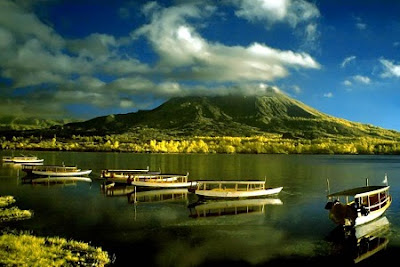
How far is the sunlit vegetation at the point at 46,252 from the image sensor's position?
2426 centimetres

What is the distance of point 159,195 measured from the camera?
58.1m

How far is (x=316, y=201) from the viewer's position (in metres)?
53.6

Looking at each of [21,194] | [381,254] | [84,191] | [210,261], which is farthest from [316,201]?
[21,194]

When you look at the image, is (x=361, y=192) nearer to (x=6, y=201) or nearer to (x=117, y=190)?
(x=117, y=190)

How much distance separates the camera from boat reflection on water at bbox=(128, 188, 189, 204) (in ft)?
176

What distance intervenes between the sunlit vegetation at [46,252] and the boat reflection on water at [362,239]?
59.9ft

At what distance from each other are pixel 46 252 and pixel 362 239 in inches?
1002

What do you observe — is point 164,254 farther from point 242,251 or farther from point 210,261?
point 242,251

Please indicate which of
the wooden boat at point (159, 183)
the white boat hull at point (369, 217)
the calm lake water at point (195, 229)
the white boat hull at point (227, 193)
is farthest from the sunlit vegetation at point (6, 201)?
the white boat hull at point (369, 217)

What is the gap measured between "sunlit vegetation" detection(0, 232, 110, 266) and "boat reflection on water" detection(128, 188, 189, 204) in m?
22.7

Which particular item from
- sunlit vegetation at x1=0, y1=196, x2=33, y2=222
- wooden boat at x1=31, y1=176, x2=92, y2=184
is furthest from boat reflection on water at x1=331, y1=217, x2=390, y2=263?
wooden boat at x1=31, y1=176, x2=92, y2=184

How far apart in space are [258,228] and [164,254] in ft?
39.6

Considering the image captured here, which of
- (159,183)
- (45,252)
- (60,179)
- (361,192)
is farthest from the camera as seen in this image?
(60,179)

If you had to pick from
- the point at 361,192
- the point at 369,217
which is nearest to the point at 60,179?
the point at 361,192
